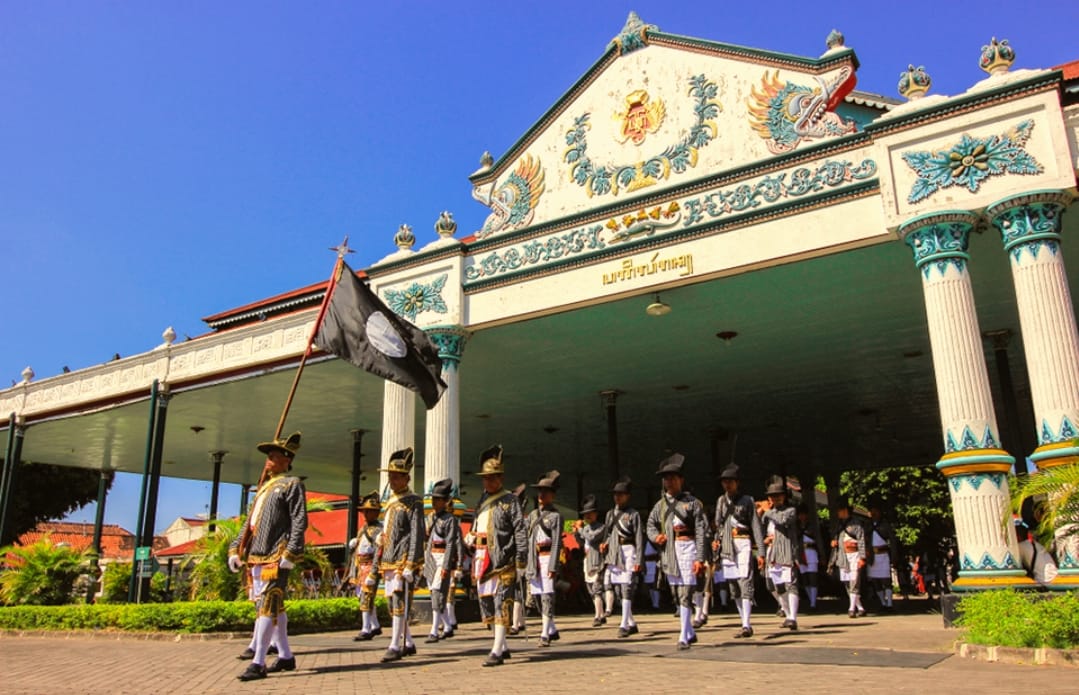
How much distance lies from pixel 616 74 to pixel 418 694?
38.1 ft

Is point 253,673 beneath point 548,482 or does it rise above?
beneath

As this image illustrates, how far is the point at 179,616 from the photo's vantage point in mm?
13109

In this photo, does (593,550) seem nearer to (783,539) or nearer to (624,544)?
(624,544)

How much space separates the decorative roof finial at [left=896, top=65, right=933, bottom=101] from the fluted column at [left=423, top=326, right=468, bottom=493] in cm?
829

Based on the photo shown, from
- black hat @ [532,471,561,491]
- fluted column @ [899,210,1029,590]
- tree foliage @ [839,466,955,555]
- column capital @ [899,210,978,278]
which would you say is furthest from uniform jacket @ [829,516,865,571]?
tree foliage @ [839,466,955,555]

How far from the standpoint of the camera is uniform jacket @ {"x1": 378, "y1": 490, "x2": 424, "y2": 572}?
8.88m

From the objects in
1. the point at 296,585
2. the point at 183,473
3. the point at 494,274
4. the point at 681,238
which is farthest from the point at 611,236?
the point at 183,473

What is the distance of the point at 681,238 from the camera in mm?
13352

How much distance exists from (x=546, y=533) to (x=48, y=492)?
2978 cm

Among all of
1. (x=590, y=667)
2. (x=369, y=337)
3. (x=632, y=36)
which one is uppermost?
(x=632, y=36)

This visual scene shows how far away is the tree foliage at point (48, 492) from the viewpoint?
31.5 m

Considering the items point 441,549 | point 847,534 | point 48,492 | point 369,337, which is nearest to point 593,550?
point 441,549

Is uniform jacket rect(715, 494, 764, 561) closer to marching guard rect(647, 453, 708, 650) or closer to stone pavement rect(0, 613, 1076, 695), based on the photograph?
stone pavement rect(0, 613, 1076, 695)

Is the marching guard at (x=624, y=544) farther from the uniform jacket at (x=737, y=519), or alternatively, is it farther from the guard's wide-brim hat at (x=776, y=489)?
the guard's wide-brim hat at (x=776, y=489)
